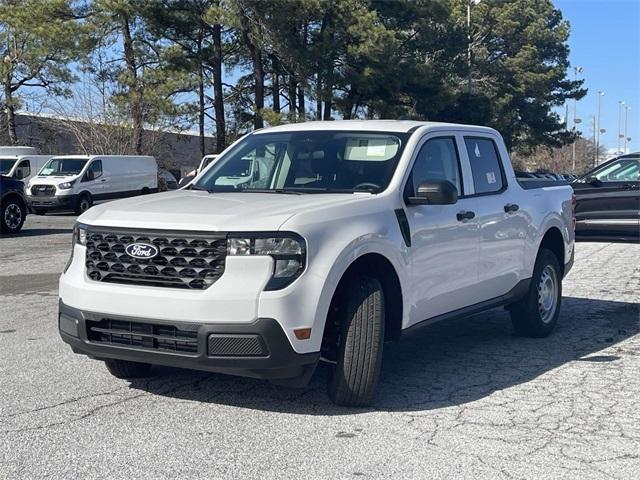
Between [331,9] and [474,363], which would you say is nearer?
[474,363]

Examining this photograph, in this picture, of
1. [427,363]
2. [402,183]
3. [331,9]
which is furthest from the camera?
[331,9]

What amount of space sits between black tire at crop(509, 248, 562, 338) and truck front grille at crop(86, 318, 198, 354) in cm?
377

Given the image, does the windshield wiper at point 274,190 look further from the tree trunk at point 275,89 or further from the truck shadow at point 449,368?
the tree trunk at point 275,89

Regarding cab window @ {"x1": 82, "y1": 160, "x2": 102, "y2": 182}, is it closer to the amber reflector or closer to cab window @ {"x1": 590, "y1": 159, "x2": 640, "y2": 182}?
cab window @ {"x1": 590, "y1": 159, "x2": 640, "y2": 182}

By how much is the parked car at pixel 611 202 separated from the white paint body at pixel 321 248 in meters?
9.63

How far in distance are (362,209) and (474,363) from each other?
208 cm

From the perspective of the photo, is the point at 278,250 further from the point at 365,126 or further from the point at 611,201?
the point at 611,201

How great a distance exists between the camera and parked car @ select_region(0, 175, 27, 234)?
60.5ft

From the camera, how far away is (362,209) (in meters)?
5.41

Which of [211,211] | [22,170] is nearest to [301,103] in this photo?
[22,170]

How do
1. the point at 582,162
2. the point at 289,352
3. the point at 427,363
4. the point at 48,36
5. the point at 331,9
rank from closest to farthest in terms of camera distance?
the point at 289,352, the point at 427,363, the point at 331,9, the point at 48,36, the point at 582,162

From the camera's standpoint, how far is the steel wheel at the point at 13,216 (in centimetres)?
1864

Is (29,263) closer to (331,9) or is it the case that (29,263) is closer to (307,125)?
(307,125)

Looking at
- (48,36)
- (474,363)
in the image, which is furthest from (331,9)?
(474,363)
